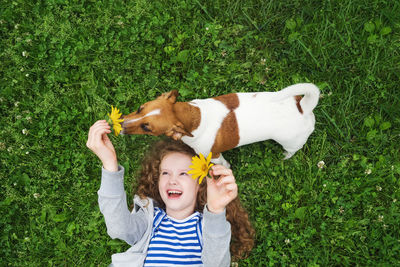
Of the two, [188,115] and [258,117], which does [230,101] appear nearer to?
[258,117]

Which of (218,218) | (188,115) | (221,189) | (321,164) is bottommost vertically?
(321,164)

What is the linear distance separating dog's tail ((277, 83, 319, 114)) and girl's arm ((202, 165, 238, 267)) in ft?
2.74

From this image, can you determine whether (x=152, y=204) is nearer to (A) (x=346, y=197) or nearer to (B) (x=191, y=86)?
(B) (x=191, y=86)

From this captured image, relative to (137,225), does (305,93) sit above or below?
above

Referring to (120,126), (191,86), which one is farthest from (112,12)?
(120,126)

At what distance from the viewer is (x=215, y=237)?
2.70 meters

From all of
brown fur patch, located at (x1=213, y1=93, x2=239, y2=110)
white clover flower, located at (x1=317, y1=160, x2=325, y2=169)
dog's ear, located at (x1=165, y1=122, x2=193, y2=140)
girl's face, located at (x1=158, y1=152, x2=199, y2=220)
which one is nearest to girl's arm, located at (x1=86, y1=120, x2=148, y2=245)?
girl's face, located at (x1=158, y1=152, x2=199, y2=220)

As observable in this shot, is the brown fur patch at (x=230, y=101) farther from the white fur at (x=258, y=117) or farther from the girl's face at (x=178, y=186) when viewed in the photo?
the girl's face at (x=178, y=186)

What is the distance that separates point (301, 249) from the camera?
3637 millimetres

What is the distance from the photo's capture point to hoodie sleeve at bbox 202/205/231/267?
104 inches

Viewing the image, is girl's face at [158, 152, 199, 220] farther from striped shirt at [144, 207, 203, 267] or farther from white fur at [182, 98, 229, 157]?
white fur at [182, 98, 229, 157]

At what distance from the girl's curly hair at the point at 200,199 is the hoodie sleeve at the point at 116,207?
443 mm

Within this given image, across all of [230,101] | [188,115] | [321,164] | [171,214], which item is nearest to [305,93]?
[230,101]

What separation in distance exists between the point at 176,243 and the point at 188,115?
1304 millimetres
